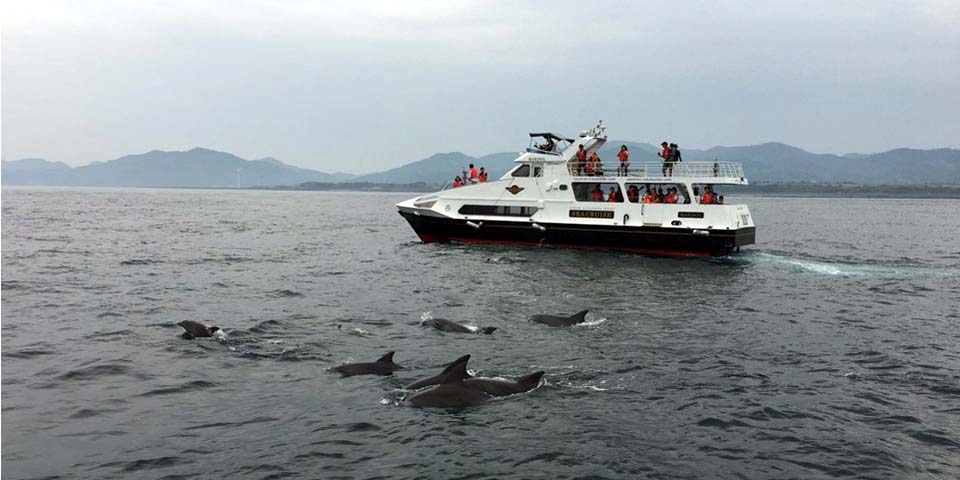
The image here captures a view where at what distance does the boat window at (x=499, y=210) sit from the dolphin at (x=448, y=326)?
68.3ft

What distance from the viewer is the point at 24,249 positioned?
1635 inches

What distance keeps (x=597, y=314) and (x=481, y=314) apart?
377 centimetres

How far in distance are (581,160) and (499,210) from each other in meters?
5.54

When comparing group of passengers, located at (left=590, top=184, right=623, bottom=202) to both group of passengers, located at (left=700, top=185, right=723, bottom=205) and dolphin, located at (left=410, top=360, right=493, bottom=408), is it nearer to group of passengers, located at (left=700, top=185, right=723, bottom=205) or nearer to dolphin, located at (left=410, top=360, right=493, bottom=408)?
group of passengers, located at (left=700, top=185, right=723, bottom=205)

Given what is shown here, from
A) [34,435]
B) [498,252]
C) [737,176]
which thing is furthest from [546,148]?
[34,435]

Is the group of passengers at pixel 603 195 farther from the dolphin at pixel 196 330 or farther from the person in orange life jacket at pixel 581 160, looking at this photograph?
the dolphin at pixel 196 330

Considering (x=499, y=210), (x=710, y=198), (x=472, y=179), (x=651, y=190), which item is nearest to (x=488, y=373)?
(x=710, y=198)

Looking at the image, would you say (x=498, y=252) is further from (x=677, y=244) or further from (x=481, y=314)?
(x=481, y=314)

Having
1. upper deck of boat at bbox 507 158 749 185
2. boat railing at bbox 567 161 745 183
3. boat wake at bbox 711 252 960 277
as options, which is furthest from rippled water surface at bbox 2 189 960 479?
boat railing at bbox 567 161 745 183

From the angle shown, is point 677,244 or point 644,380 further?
point 677,244

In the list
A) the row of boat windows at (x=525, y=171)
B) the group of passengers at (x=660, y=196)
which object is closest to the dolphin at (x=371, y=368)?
the group of passengers at (x=660, y=196)

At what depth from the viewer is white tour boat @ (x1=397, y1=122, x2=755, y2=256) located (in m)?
38.0

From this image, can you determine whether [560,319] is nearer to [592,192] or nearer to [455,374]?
[455,374]

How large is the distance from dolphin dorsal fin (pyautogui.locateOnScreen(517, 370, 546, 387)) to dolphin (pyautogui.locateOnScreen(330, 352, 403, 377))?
9.66 ft
